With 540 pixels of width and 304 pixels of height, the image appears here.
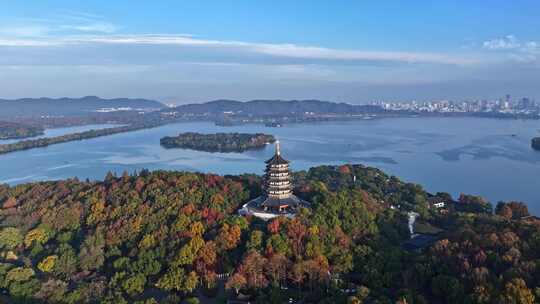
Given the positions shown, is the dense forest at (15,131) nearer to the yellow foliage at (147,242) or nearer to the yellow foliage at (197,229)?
the yellow foliage at (147,242)

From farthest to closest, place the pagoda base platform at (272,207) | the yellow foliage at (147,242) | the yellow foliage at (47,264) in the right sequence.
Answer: the pagoda base platform at (272,207), the yellow foliage at (147,242), the yellow foliage at (47,264)

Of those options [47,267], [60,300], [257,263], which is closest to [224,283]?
[257,263]

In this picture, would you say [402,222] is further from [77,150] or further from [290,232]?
[77,150]

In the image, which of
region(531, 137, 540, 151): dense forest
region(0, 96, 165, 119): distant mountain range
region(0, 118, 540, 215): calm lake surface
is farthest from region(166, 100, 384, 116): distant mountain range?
region(531, 137, 540, 151): dense forest

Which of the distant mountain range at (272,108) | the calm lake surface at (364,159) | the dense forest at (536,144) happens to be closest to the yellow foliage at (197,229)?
the calm lake surface at (364,159)

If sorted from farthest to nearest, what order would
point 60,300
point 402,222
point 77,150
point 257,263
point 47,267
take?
point 77,150 → point 402,222 → point 47,267 → point 257,263 → point 60,300

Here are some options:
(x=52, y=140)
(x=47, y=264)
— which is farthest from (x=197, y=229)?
(x=52, y=140)
